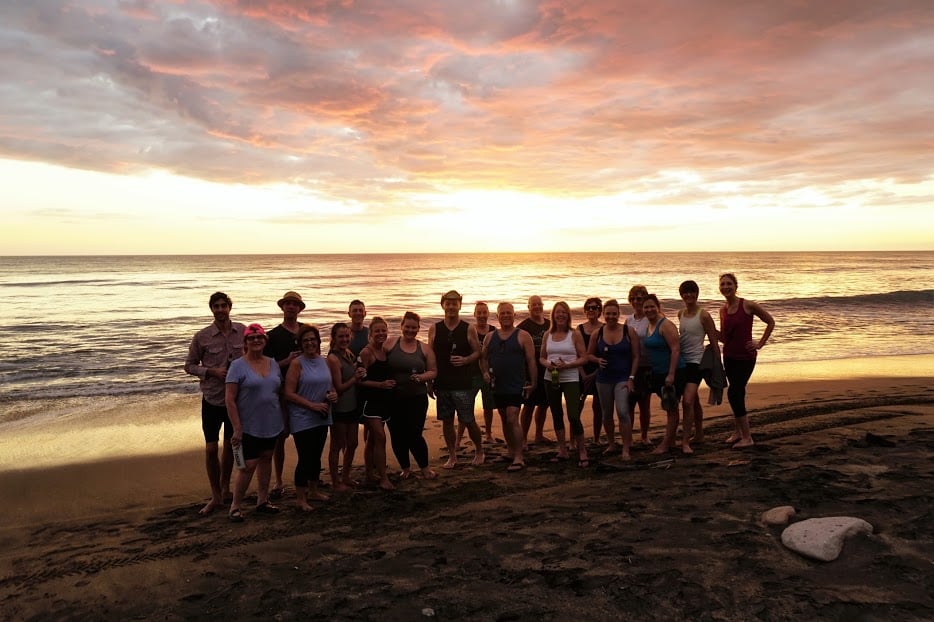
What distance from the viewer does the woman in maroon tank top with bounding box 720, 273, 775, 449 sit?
6.79 meters

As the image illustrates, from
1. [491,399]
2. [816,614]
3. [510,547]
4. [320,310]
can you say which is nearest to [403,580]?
[510,547]

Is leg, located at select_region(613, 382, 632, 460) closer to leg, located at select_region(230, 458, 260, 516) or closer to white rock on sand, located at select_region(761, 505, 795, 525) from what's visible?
white rock on sand, located at select_region(761, 505, 795, 525)

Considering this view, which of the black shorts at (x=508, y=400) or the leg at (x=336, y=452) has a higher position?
the black shorts at (x=508, y=400)

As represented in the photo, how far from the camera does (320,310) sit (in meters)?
32.1

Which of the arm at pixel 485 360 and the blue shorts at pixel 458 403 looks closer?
the blue shorts at pixel 458 403

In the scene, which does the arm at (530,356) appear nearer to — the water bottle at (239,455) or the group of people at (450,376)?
the group of people at (450,376)

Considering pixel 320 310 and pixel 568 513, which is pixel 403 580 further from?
pixel 320 310

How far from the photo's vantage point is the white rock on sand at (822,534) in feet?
13.2

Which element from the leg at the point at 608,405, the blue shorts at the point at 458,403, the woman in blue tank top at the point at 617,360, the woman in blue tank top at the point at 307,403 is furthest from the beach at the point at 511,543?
the blue shorts at the point at 458,403

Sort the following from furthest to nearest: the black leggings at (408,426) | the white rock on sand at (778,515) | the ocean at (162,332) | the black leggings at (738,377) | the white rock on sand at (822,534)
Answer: the ocean at (162,332), the black leggings at (738,377), the black leggings at (408,426), the white rock on sand at (778,515), the white rock on sand at (822,534)

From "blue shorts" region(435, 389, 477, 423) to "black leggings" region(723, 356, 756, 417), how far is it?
10.1 ft

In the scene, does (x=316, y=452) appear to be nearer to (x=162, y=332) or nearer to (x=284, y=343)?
(x=284, y=343)

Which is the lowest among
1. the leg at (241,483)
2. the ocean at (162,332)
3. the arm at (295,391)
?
the ocean at (162,332)

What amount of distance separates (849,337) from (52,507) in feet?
70.3
